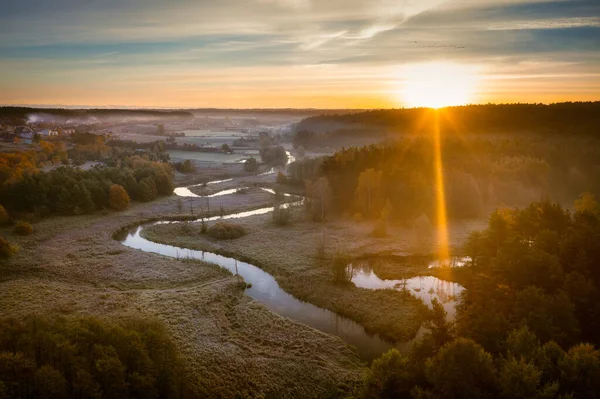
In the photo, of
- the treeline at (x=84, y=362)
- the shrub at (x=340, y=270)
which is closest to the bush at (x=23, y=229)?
the treeline at (x=84, y=362)

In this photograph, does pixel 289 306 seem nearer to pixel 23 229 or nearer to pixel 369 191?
pixel 369 191

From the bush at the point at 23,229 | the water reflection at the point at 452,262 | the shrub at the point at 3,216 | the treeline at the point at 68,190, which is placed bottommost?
the water reflection at the point at 452,262

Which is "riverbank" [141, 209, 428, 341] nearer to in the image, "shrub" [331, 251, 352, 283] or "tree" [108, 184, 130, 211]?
"shrub" [331, 251, 352, 283]

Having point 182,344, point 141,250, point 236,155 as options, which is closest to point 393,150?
point 141,250

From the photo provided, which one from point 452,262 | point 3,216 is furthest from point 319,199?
point 3,216

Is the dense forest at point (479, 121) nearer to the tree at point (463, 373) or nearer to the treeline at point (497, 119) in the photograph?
the treeline at point (497, 119)

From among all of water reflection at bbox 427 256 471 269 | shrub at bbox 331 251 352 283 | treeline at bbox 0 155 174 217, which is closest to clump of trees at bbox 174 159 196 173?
treeline at bbox 0 155 174 217
